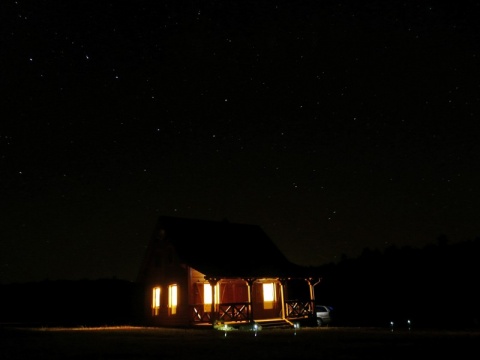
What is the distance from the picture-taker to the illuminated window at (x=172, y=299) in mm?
27359

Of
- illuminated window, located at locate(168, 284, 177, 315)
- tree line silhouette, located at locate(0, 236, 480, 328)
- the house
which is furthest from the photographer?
tree line silhouette, located at locate(0, 236, 480, 328)

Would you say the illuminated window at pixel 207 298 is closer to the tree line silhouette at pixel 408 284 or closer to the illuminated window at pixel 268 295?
the illuminated window at pixel 268 295

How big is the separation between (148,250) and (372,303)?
2471 cm

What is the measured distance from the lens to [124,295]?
47500 millimetres

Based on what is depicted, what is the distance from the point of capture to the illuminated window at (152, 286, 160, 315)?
29.0 metres

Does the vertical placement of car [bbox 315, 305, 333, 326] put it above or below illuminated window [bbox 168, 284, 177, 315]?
below

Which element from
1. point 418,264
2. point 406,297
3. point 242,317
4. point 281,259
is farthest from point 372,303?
point 242,317

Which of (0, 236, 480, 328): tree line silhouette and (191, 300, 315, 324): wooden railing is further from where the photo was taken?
(0, 236, 480, 328): tree line silhouette

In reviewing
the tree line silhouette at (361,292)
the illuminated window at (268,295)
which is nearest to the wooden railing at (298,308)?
the illuminated window at (268,295)

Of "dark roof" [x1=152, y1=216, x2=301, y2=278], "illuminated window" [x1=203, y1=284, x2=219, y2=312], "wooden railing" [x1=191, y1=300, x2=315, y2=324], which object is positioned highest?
"dark roof" [x1=152, y1=216, x2=301, y2=278]

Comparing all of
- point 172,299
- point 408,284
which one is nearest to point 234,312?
point 172,299

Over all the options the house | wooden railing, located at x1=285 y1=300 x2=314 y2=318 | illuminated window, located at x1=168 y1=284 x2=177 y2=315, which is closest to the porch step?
the house

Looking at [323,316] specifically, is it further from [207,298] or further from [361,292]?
[361,292]

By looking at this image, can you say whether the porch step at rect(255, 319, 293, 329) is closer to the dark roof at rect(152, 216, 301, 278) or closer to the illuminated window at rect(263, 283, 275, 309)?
the illuminated window at rect(263, 283, 275, 309)
